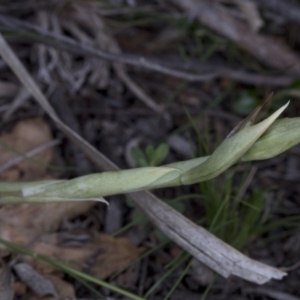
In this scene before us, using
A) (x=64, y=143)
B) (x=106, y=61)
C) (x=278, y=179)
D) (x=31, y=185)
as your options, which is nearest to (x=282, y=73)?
(x=278, y=179)

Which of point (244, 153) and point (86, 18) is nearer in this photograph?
point (244, 153)

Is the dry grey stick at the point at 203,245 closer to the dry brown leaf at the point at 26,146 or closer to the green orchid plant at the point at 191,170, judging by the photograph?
the green orchid plant at the point at 191,170

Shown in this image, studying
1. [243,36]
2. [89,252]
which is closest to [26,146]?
[89,252]

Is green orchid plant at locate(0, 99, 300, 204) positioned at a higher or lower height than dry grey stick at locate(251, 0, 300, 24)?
higher

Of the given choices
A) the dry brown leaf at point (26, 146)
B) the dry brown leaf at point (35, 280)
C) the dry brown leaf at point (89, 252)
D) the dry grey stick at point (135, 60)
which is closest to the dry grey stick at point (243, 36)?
the dry grey stick at point (135, 60)

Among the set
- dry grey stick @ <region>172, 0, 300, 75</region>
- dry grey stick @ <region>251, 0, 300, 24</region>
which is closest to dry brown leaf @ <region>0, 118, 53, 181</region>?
dry grey stick @ <region>172, 0, 300, 75</region>

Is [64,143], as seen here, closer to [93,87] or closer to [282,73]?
[93,87]

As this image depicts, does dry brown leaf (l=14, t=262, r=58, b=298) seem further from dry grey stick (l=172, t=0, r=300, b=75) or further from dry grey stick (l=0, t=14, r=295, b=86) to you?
dry grey stick (l=172, t=0, r=300, b=75)
